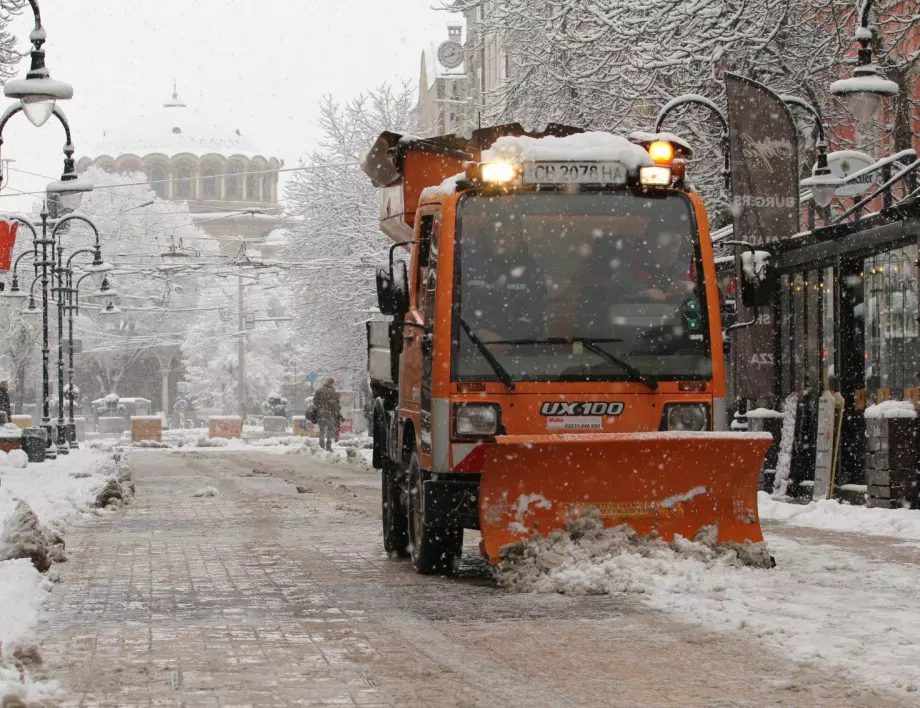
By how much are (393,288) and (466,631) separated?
316 cm

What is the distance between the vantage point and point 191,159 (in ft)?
531

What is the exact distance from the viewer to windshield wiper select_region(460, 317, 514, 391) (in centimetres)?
1074

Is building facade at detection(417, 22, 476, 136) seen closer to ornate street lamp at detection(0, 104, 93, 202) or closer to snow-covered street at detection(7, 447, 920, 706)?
ornate street lamp at detection(0, 104, 93, 202)

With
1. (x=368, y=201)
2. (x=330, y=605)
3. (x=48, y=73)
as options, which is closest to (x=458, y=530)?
(x=330, y=605)

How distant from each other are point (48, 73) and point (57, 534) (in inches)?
273

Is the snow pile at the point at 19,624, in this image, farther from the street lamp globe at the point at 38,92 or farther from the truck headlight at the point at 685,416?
the street lamp globe at the point at 38,92

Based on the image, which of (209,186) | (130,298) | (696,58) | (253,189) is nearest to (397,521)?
(696,58)

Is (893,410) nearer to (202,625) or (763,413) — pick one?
(763,413)

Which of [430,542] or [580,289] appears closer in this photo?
[580,289]

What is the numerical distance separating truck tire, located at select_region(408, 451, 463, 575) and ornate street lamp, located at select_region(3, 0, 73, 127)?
886 centimetres

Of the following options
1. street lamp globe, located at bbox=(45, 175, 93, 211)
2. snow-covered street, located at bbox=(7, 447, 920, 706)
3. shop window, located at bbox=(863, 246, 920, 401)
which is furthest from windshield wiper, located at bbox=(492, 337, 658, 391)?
street lamp globe, located at bbox=(45, 175, 93, 211)

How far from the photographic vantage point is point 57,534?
14.2 meters

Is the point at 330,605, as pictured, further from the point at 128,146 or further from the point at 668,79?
the point at 128,146

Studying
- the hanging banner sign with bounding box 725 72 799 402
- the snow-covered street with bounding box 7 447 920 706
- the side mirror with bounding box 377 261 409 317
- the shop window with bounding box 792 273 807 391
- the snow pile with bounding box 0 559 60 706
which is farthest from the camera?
the shop window with bounding box 792 273 807 391
